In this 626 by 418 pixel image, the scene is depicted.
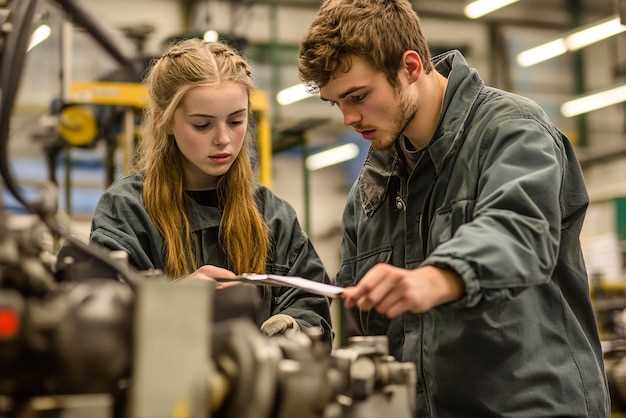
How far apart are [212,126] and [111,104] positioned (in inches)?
110

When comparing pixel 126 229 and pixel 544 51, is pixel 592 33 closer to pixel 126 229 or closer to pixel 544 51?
pixel 544 51

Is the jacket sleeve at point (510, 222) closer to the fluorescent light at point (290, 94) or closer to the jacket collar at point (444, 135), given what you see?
the jacket collar at point (444, 135)

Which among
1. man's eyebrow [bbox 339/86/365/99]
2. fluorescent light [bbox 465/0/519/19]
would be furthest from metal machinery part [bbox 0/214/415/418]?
fluorescent light [bbox 465/0/519/19]

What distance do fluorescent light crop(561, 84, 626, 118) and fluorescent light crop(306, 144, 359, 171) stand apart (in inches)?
95.1

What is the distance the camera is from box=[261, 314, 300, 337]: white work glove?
1.37m

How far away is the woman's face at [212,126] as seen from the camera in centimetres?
166

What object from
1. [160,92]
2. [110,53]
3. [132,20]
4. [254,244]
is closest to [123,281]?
[254,244]

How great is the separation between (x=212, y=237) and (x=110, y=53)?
327 centimetres

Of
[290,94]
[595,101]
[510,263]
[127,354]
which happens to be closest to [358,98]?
[510,263]

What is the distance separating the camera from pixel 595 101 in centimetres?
903

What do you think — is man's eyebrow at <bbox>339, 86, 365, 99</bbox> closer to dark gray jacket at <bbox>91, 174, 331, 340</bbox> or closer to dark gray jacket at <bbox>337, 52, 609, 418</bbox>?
dark gray jacket at <bbox>337, 52, 609, 418</bbox>

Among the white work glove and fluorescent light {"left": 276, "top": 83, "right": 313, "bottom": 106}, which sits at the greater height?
fluorescent light {"left": 276, "top": 83, "right": 313, "bottom": 106}

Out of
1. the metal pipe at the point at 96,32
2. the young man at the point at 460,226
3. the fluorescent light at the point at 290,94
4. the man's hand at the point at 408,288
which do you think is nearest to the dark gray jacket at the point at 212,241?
the young man at the point at 460,226

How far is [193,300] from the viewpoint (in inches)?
29.0
